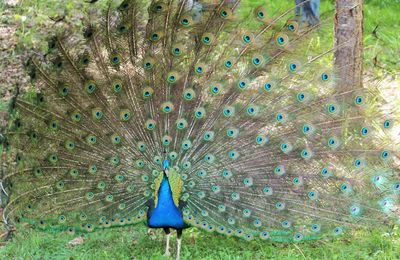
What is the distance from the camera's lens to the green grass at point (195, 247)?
5.13 m

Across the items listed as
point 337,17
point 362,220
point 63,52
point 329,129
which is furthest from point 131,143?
point 337,17

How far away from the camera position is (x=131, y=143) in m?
4.97

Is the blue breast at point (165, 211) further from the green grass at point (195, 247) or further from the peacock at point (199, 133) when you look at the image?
the green grass at point (195, 247)

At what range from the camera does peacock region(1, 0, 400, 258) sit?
4766 mm

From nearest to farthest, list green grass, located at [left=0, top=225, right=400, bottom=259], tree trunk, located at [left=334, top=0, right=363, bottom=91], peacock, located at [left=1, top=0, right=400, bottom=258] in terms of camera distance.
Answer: peacock, located at [left=1, top=0, right=400, bottom=258]
green grass, located at [left=0, top=225, right=400, bottom=259]
tree trunk, located at [left=334, top=0, right=363, bottom=91]

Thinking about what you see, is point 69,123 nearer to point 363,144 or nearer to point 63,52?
point 63,52

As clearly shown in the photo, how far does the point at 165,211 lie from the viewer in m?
4.81

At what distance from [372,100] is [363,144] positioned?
32cm

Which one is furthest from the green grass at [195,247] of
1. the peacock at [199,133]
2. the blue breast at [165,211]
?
the blue breast at [165,211]

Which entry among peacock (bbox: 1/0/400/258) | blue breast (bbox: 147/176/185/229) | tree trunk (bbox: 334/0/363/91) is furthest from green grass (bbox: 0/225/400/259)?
tree trunk (bbox: 334/0/363/91)

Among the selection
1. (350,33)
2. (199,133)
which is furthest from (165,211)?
(350,33)

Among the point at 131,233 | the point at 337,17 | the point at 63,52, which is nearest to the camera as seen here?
the point at 63,52

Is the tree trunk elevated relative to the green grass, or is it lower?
elevated

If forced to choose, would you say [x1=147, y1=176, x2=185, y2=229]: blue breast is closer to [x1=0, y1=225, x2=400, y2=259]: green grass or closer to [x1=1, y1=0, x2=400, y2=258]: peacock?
[x1=1, y1=0, x2=400, y2=258]: peacock
